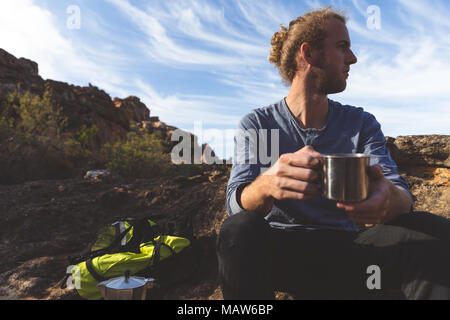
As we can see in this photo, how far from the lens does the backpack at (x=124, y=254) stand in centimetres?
262

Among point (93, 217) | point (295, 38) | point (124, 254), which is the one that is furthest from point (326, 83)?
point (93, 217)

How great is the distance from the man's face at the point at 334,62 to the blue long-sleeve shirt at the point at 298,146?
0.58 feet

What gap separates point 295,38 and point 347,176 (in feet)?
5.48

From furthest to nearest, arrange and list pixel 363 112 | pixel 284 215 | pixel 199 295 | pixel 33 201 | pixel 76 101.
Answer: pixel 76 101
pixel 33 201
pixel 199 295
pixel 363 112
pixel 284 215

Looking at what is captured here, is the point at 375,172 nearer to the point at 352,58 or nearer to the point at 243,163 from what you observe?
the point at 243,163

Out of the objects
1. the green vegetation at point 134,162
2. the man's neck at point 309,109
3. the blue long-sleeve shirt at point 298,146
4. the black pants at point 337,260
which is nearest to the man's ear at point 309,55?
the man's neck at point 309,109

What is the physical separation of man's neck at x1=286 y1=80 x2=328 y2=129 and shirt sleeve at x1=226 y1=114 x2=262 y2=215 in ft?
1.14

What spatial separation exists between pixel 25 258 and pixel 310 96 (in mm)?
3609

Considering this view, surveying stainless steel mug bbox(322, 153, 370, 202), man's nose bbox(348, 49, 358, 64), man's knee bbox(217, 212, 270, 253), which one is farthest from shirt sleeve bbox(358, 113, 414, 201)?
man's knee bbox(217, 212, 270, 253)

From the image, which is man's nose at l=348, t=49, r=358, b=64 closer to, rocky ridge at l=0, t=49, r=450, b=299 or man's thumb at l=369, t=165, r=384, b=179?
man's thumb at l=369, t=165, r=384, b=179

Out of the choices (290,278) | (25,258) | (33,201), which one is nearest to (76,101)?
(33,201)

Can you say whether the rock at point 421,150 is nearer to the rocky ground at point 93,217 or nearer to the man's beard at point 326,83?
the rocky ground at point 93,217

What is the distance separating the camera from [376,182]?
131cm

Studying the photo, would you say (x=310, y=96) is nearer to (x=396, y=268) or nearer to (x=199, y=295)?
(x=396, y=268)
